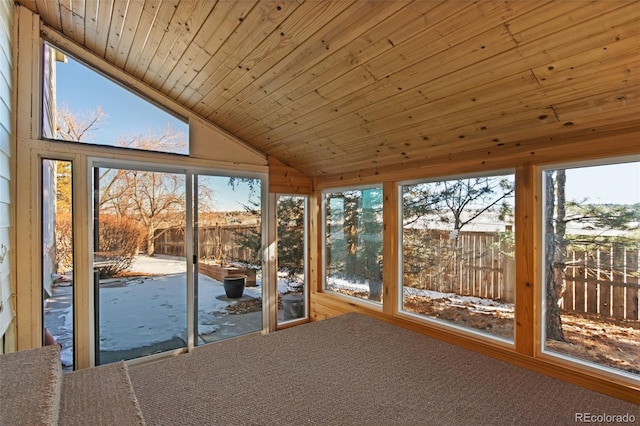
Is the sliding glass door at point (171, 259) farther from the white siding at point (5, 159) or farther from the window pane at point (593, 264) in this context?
the window pane at point (593, 264)

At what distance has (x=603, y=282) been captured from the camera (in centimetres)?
195

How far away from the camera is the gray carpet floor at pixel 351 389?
1446 mm

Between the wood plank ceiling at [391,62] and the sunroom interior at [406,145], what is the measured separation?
0.01 m

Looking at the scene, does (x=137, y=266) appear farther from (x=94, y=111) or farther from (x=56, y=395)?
(x=56, y=395)

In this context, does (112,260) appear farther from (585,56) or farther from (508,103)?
(585,56)

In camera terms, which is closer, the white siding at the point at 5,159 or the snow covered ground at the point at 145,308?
the white siding at the point at 5,159

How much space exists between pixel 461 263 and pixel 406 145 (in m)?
1.10

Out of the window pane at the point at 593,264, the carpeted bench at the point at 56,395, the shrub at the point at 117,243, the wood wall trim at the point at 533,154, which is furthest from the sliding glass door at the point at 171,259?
the window pane at the point at 593,264

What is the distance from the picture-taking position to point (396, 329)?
261 centimetres

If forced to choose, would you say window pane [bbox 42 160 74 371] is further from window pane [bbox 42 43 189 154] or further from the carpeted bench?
the carpeted bench

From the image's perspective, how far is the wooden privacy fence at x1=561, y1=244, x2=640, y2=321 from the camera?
6.06 feet

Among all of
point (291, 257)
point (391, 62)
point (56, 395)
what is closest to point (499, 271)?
point (391, 62)

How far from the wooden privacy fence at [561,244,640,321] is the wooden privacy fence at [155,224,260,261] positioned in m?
2.88

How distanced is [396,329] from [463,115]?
1.72 meters
